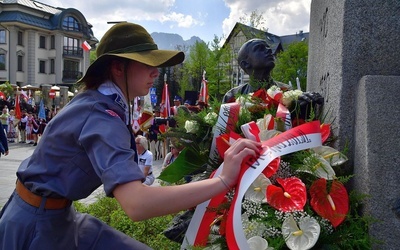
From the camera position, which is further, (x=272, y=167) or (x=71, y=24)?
(x=71, y=24)

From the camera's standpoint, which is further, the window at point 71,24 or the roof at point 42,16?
the window at point 71,24

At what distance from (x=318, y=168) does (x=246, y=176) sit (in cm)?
55

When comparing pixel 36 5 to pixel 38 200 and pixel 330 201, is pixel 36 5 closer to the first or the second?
pixel 38 200

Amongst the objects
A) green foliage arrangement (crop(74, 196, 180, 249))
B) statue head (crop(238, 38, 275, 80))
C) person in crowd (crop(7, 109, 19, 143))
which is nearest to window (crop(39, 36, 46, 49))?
person in crowd (crop(7, 109, 19, 143))

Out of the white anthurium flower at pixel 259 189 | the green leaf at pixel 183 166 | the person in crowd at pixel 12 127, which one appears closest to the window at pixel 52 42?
the person in crowd at pixel 12 127

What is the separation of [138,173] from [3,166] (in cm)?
1215

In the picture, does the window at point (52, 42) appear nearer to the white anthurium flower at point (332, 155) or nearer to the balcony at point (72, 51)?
the balcony at point (72, 51)

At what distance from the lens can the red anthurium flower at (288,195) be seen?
2.08m

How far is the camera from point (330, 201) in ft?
6.98

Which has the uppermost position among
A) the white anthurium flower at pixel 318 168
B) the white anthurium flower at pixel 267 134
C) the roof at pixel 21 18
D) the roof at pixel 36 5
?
the roof at pixel 36 5

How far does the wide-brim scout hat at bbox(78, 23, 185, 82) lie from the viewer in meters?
1.99

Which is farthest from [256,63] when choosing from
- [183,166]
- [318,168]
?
[318,168]

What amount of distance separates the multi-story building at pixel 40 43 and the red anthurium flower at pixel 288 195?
49.8 m

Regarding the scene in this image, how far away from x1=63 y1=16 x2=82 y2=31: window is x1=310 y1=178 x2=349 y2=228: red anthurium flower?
182 feet
